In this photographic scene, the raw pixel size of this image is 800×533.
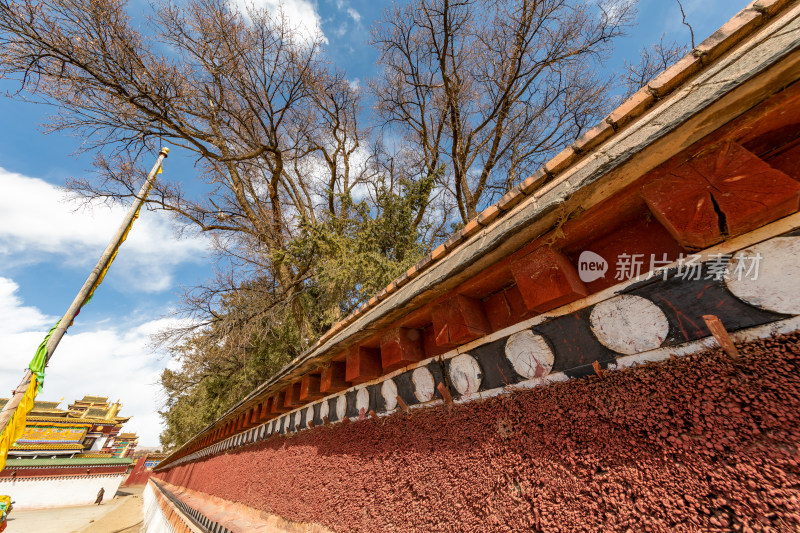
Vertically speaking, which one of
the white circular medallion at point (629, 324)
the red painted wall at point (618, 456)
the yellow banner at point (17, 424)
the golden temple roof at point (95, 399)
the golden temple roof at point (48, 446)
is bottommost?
the red painted wall at point (618, 456)

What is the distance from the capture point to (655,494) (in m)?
0.75

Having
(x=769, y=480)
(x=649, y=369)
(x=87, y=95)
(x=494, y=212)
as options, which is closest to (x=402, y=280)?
(x=494, y=212)

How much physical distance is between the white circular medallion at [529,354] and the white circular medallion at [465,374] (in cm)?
20

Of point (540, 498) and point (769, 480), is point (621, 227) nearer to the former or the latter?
point (769, 480)

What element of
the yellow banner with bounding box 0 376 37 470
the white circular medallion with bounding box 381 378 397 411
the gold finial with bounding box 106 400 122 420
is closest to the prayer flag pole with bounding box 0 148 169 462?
the yellow banner with bounding box 0 376 37 470

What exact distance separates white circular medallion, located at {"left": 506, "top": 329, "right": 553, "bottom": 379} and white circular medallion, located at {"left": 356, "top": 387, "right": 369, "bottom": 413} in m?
1.25

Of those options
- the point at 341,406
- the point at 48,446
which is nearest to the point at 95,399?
the point at 48,446

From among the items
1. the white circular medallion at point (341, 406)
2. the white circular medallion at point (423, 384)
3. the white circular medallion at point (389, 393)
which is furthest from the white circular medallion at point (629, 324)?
the white circular medallion at point (341, 406)

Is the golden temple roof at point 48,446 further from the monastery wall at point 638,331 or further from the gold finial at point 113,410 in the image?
the monastery wall at point 638,331

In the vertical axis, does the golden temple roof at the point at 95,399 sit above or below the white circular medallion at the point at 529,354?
above

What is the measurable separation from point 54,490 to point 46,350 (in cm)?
3012

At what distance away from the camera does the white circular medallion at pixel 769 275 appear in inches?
28.8

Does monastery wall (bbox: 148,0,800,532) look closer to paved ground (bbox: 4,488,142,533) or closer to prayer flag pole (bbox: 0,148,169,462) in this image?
prayer flag pole (bbox: 0,148,169,462)

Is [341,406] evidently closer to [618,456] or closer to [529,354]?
[529,354]
